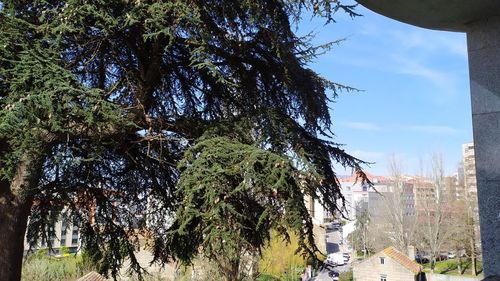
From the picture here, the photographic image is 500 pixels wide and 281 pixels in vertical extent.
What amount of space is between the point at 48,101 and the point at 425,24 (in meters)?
4.38

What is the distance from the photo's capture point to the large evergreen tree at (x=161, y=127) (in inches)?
199

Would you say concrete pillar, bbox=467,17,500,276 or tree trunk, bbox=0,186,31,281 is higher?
concrete pillar, bbox=467,17,500,276

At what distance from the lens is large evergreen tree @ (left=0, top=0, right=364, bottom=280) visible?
16.6 feet

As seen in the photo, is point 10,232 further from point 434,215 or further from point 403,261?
point 434,215

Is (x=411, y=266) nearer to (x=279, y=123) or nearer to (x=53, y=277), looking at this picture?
(x=53, y=277)

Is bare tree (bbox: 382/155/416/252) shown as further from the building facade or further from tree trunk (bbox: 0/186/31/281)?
tree trunk (bbox: 0/186/31/281)

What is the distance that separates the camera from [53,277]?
47.9ft

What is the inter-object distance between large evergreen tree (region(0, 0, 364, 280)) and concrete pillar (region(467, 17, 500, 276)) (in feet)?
5.17

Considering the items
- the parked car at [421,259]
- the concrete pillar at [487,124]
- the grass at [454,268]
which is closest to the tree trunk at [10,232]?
the concrete pillar at [487,124]

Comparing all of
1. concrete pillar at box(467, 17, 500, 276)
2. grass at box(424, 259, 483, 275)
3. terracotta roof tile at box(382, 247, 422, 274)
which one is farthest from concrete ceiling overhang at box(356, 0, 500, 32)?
grass at box(424, 259, 483, 275)

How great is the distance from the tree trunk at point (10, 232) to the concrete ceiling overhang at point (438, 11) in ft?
17.4

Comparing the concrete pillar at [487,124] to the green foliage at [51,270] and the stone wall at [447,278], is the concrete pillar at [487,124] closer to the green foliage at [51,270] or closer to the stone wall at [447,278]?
the green foliage at [51,270]

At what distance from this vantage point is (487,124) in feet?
15.3

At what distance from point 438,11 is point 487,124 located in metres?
1.33
